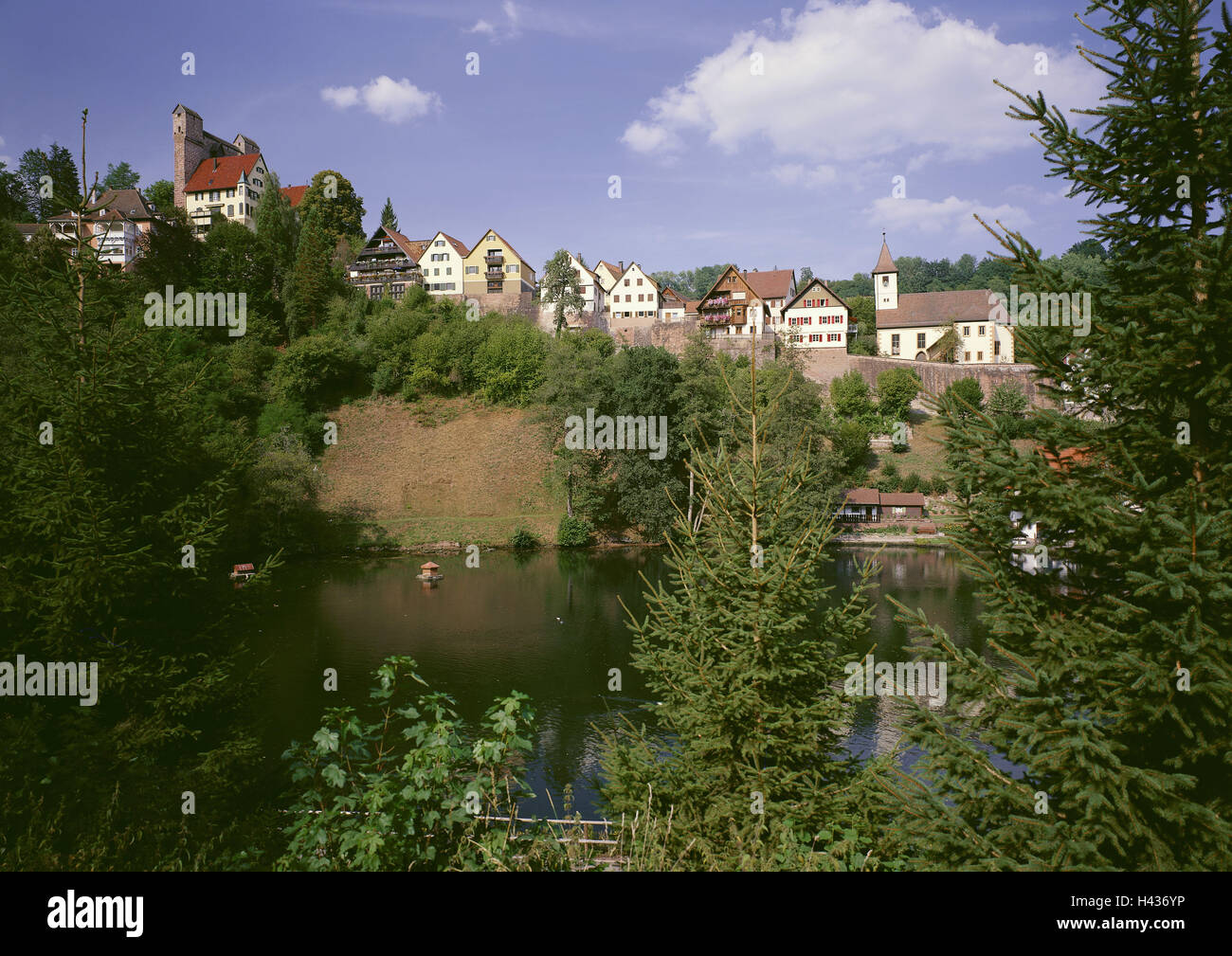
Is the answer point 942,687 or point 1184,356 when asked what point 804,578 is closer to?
point 942,687

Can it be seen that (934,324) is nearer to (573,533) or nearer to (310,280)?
(573,533)

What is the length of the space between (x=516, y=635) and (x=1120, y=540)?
70.2 feet

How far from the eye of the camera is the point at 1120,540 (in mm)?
4328

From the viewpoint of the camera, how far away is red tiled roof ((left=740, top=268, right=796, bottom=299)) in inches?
2670

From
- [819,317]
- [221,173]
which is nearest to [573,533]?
[819,317]

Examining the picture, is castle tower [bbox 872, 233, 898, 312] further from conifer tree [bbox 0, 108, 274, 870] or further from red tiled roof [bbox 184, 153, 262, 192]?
conifer tree [bbox 0, 108, 274, 870]

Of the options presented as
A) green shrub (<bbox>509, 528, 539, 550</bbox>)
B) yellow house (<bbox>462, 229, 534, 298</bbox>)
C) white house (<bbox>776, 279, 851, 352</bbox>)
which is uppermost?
yellow house (<bbox>462, 229, 534, 298</bbox>)

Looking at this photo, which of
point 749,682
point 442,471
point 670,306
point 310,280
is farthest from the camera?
point 670,306

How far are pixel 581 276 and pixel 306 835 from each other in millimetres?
68649

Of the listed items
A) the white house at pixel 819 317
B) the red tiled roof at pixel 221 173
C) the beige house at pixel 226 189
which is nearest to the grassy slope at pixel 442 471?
the white house at pixel 819 317

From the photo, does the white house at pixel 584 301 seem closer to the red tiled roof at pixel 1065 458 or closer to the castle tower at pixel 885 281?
the castle tower at pixel 885 281

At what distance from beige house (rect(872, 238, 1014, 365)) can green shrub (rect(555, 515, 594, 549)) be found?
3676 centimetres

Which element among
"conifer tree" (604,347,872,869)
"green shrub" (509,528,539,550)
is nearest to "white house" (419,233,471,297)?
"green shrub" (509,528,539,550)

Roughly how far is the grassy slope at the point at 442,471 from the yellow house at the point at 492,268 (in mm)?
16327
